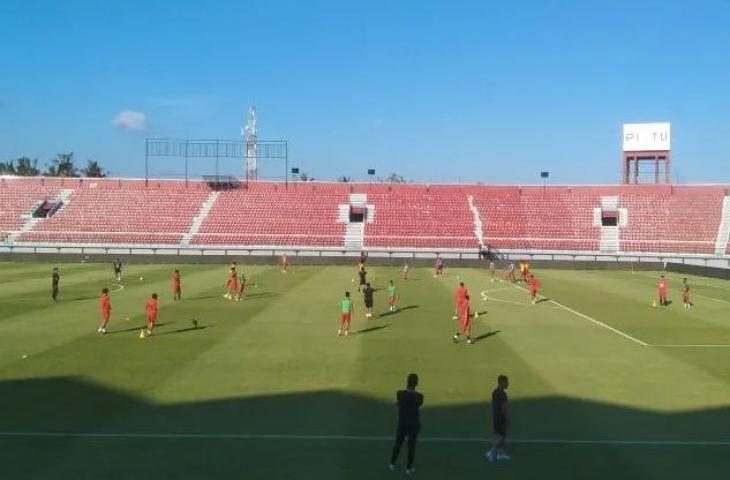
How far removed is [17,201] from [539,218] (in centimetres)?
5617

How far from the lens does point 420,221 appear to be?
7269cm

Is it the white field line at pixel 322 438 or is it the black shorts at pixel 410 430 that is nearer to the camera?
the black shorts at pixel 410 430

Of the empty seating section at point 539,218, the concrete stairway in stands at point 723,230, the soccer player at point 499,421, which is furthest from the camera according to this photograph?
the empty seating section at point 539,218

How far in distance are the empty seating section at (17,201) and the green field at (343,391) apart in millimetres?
46173

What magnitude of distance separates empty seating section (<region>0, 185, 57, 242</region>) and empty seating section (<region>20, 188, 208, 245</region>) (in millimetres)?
2505

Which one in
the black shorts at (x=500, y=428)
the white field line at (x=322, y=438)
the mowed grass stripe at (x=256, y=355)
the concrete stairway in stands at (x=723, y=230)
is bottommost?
the white field line at (x=322, y=438)

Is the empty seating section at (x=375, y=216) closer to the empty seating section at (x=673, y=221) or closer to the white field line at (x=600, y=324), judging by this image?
the empty seating section at (x=673, y=221)

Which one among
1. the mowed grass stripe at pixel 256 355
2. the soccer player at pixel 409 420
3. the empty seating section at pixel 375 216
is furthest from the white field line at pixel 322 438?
the empty seating section at pixel 375 216

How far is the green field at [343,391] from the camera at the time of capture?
436 inches

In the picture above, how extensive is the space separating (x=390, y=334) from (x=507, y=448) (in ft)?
36.1

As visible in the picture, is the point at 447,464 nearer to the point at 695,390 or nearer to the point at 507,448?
the point at 507,448

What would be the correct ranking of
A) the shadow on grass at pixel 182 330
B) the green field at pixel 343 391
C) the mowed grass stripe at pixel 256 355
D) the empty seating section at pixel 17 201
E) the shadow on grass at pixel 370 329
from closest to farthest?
the green field at pixel 343 391 < the mowed grass stripe at pixel 256 355 < the shadow on grass at pixel 182 330 < the shadow on grass at pixel 370 329 < the empty seating section at pixel 17 201

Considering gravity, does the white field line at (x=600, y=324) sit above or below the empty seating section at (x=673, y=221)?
below

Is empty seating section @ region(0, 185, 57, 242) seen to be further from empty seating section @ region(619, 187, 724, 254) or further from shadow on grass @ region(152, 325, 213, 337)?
empty seating section @ region(619, 187, 724, 254)
